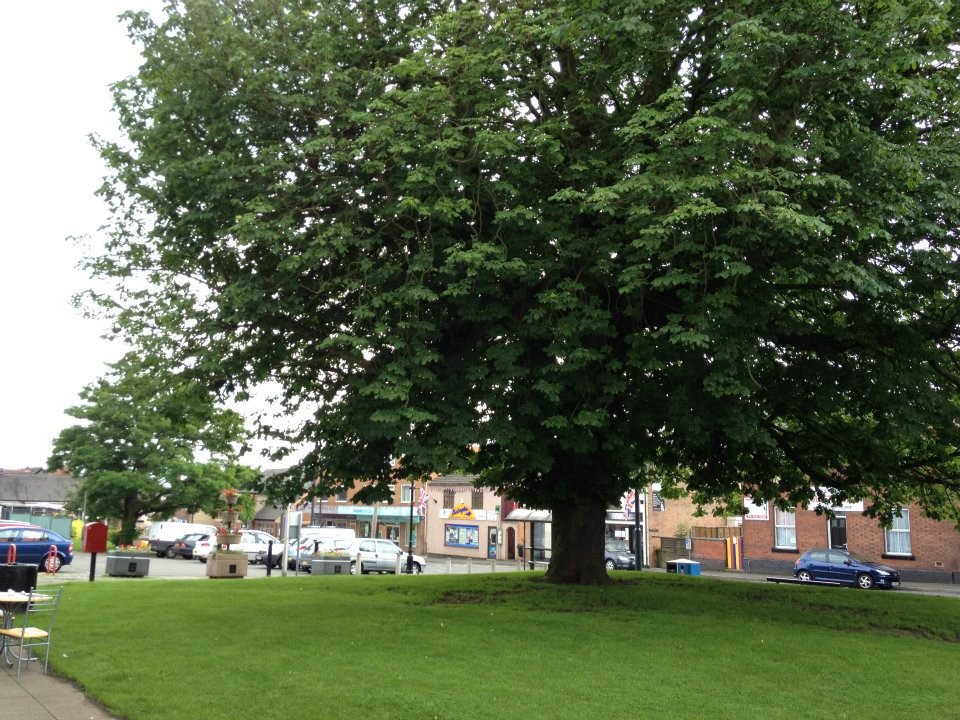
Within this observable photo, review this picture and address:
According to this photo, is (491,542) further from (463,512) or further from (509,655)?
(509,655)

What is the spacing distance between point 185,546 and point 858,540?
110 ft

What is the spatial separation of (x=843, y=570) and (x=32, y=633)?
102 ft

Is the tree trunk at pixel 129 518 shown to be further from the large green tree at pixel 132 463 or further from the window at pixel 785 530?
the window at pixel 785 530

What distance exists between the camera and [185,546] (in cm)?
4497

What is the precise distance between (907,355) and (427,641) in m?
8.91

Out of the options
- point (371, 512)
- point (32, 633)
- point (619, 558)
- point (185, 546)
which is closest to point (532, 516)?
point (619, 558)

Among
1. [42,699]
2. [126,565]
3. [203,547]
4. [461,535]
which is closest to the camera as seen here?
[42,699]

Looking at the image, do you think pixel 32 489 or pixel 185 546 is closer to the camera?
pixel 185 546

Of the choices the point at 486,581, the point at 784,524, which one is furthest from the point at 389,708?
the point at 784,524

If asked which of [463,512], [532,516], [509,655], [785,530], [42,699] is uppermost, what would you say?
[532,516]

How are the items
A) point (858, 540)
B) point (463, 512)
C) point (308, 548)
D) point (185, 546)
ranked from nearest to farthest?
point (858, 540)
point (308, 548)
point (185, 546)
point (463, 512)

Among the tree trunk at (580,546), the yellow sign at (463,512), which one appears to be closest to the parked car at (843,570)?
the tree trunk at (580,546)

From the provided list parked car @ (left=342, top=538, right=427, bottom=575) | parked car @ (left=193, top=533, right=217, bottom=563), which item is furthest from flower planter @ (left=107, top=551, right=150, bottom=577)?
parked car @ (left=193, top=533, right=217, bottom=563)

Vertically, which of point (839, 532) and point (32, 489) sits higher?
point (32, 489)
